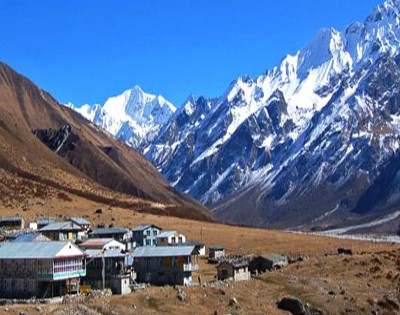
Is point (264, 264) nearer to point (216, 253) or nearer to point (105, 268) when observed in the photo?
point (216, 253)

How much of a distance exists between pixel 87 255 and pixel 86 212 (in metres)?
104

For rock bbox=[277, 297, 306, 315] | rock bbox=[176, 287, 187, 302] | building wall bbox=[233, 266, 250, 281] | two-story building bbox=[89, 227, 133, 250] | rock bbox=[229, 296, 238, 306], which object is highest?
two-story building bbox=[89, 227, 133, 250]

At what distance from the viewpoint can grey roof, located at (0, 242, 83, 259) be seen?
86062mm

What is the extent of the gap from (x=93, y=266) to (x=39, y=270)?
608 inches

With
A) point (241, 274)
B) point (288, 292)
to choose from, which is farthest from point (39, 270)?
point (241, 274)

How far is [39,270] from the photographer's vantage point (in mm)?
85375

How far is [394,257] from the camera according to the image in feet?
436

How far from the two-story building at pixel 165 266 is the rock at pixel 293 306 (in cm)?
1495

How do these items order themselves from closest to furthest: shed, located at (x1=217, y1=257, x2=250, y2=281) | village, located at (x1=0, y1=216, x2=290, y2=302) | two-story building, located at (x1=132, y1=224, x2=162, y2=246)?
1. village, located at (x1=0, y1=216, x2=290, y2=302)
2. shed, located at (x1=217, y1=257, x2=250, y2=281)
3. two-story building, located at (x1=132, y1=224, x2=162, y2=246)

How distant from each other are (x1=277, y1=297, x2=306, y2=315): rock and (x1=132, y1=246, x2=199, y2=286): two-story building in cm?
1495

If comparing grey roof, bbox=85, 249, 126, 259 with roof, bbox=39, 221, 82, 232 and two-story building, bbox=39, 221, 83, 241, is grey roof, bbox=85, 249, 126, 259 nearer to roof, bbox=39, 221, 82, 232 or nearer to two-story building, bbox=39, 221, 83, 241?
two-story building, bbox=39, 221, 83, 241

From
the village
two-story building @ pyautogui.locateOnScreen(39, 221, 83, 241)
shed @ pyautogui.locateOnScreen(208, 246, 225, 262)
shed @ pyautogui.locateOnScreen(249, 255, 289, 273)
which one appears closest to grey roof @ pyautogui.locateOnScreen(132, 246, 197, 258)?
the village

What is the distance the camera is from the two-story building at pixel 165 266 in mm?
102562

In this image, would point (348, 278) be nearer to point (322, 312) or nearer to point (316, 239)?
point (322, 312)
